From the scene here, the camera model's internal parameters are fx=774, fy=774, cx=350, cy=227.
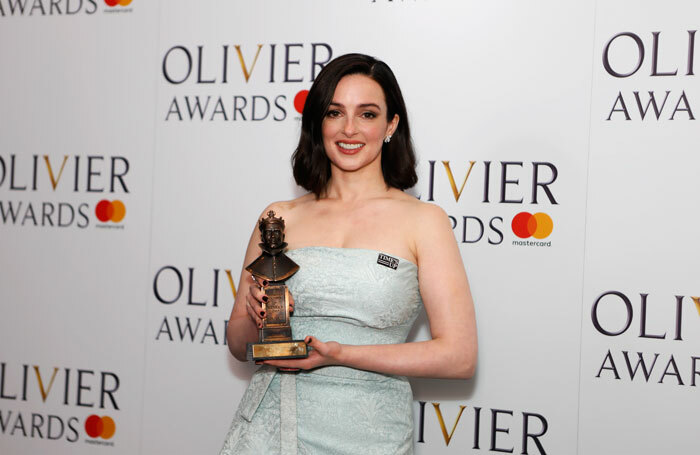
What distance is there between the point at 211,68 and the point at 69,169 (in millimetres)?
751

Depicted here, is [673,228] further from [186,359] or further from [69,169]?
[69,169]

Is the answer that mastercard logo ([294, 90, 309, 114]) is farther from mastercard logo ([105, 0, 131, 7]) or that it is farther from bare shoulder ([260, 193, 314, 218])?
mastercard logo ([105, 0, 131, 7])

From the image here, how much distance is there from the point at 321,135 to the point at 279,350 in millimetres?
700

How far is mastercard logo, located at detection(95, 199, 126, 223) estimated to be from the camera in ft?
10.4

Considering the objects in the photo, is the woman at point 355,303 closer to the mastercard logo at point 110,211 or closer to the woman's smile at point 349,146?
the woman's smile at point 349,146

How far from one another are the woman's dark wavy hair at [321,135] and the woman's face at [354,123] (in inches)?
0.9

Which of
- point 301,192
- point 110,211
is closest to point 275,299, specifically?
point 301,192

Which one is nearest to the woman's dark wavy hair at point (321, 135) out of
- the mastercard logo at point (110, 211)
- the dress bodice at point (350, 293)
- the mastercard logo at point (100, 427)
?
the dress bodice at point (350, 293)

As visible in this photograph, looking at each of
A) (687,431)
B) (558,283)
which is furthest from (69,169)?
(687,431)

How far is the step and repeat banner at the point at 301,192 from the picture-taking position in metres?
2.57

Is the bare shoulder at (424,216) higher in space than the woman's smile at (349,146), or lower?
lower

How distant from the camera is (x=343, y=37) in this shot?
2879 millimetres

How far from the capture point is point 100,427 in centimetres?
314

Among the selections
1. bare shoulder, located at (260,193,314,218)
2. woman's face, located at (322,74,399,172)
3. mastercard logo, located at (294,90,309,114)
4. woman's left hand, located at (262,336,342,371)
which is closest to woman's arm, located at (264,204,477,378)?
woman's left hand, located at (262,336,342,371)
